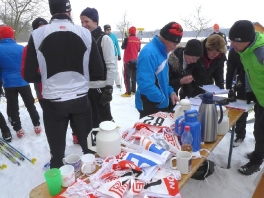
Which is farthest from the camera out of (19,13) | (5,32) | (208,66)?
(19,13)

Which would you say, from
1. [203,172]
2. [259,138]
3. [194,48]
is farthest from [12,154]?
[259,138]

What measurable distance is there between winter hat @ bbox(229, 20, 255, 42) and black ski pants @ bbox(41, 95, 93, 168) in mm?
1554

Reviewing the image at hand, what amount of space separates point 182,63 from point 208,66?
423mm

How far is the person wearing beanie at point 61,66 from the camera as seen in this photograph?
5.46 ft

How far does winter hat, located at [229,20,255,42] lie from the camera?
6.77 ft

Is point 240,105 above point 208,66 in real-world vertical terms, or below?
below

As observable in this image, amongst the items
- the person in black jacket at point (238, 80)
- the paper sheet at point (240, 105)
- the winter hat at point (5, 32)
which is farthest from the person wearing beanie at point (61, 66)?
the person in black jacket at point (238, 80)

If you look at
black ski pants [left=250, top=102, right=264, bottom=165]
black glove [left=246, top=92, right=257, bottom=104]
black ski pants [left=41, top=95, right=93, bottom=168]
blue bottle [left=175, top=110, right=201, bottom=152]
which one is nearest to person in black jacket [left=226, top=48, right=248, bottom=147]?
black glove [left=246, top=92, right=257, bottom=104]

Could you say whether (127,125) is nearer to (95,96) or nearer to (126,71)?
(95,96)

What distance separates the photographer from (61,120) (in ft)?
6.35

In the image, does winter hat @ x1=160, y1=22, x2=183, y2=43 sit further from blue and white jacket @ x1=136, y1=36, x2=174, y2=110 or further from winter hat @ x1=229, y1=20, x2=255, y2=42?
winter hat @ x1=229, y1=20, x2=255, y2=42

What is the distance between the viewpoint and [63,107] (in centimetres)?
183

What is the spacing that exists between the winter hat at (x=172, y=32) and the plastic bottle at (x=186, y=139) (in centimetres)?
98

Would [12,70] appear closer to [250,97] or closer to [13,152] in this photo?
[13,152]
